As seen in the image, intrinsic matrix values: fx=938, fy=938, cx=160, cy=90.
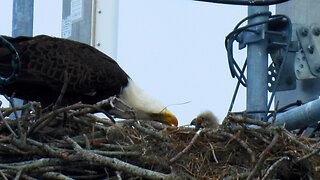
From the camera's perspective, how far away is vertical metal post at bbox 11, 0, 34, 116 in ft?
20.4

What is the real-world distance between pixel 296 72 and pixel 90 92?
137 centimetres

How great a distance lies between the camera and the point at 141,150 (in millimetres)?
4949

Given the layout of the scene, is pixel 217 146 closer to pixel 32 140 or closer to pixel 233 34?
pixel 32 140

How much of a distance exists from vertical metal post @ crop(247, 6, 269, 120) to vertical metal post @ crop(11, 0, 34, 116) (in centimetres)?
146

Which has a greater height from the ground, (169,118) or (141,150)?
(141,150)

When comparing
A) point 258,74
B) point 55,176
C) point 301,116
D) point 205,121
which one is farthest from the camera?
point 258,74

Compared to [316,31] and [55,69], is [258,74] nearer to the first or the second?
[316,31]

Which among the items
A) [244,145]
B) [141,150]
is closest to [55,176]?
[141,150]

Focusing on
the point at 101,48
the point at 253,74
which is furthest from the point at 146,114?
the point at 253,74

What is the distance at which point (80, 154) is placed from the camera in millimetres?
4723

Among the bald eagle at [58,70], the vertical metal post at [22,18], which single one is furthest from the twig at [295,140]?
the vertical metal post at [22,18]

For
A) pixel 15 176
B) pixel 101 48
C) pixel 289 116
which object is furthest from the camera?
pixel 101 48

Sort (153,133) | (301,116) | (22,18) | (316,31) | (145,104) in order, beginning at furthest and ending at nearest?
(145,104)
(22,18)
(316,31)
(301,116)
(153,133)

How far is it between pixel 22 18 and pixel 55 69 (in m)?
0.42
